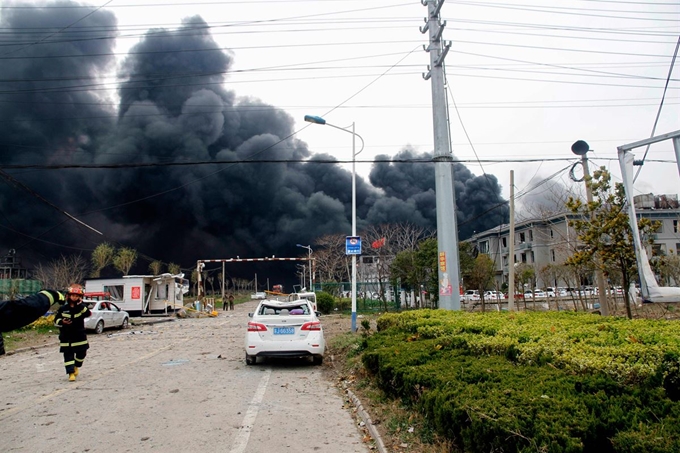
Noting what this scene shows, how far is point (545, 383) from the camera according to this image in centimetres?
457

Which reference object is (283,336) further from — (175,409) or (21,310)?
(21,310)

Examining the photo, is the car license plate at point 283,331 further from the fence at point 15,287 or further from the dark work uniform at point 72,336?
the fence at point 15,287

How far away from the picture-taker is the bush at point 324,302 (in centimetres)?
3278

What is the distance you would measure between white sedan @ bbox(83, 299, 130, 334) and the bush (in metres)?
12.5

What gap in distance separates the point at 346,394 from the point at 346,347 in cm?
507

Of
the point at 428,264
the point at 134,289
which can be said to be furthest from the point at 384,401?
the point at 134,289

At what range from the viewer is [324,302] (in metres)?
32.9

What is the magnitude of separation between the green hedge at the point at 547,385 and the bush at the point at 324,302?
2510cm

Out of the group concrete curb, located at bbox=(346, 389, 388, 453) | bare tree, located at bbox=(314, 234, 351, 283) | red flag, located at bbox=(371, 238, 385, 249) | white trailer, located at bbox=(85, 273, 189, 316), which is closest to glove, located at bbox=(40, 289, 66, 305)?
concrete curb, located at bbox=(346, 389, 388, 453)

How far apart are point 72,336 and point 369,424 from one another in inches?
253

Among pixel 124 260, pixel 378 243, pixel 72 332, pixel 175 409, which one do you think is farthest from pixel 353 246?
pixel 124 260

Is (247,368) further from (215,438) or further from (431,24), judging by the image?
(431,24)

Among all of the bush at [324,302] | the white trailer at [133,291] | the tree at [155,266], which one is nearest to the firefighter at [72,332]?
the bush at [324,302]

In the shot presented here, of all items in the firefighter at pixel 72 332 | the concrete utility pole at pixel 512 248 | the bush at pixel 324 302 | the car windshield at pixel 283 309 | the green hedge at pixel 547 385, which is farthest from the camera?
the bush at pixel 324 302
